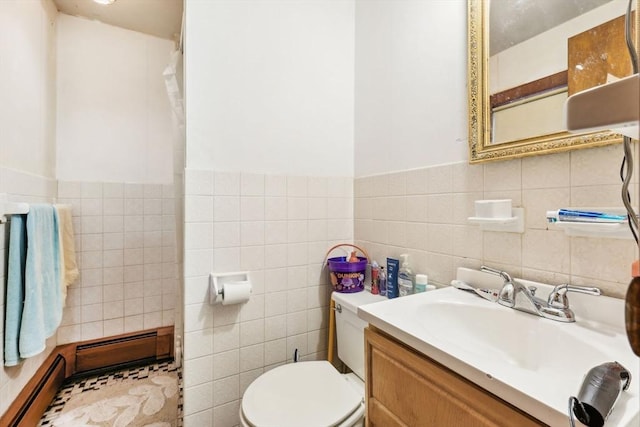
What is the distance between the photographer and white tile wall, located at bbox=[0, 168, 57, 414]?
122 centimetres

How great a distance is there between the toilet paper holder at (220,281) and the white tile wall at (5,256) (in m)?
0.91

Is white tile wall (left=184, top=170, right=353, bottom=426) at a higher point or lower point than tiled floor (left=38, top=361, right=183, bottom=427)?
higher

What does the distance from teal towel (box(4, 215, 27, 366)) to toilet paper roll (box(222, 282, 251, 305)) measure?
3.08ft

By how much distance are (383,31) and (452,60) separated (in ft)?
1.60

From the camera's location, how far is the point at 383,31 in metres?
1.42

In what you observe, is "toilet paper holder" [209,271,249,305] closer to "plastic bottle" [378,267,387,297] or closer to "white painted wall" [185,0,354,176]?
"white painted wall" [185,0,354,176]

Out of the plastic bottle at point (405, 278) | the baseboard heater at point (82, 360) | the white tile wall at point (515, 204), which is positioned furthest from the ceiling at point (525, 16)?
the baseboard heater at point (82, 360)

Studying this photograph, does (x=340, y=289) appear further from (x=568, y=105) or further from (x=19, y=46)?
(x=19, y=46)

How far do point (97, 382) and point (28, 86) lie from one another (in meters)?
1.78

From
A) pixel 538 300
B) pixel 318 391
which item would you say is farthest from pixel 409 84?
pixel 318 391

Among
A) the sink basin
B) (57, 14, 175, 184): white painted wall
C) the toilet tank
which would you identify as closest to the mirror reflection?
the sink basin

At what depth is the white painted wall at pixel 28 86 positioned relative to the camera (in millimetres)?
1270

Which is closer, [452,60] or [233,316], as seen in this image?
[452,60]

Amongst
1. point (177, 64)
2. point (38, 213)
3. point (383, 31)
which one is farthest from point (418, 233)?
point (38, 213)
